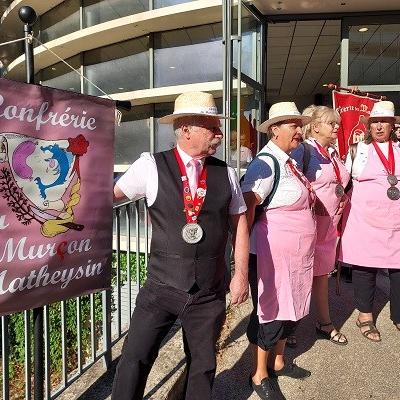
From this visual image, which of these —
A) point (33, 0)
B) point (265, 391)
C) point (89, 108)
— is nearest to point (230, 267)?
point (265, 391)

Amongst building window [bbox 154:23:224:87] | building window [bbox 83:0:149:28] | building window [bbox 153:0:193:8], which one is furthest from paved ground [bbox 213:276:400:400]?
A: building window [bbox 83:0:149:28]

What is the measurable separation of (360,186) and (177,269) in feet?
6.55

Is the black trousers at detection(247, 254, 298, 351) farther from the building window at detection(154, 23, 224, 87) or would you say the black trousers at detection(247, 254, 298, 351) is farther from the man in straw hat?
the building window at detection(154, 23, 224, 87)

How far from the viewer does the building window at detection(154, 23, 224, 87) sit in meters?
9.95

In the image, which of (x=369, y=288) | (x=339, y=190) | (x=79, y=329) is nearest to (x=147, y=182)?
(x=79, y=329)

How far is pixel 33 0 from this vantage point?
506 inches

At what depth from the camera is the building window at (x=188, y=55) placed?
995 centimetres

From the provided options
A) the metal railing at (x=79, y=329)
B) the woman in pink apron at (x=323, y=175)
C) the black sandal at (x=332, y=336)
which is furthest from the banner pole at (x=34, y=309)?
the black sandal at (x=332, y=336)

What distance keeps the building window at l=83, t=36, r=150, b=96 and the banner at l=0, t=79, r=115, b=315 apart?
9438 millimetres

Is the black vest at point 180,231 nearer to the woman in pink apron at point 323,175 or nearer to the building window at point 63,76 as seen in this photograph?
the woman in pink apron at point 323,175

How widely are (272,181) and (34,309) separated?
135cm

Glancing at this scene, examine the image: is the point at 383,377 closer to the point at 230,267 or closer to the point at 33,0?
the point at 230,267

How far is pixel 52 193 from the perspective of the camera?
187 cm

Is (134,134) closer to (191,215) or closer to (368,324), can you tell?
(368,324)
